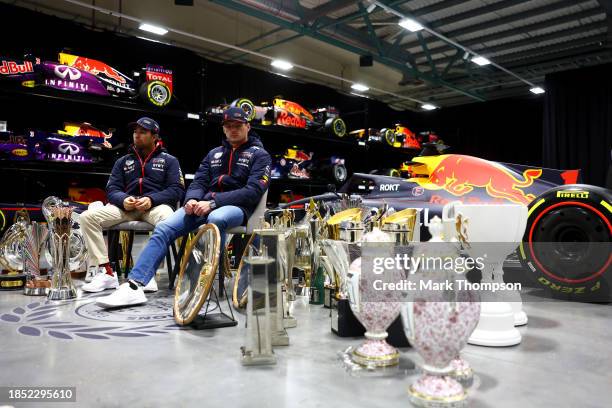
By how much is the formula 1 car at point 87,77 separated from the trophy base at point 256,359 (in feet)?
13.3

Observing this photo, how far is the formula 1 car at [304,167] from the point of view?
21.6 ft

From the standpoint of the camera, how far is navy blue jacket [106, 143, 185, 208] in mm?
3053

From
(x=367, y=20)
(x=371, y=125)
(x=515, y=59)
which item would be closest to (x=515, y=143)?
(x=515, y=59)

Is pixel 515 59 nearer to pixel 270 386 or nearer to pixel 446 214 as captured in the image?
pixel 446 214

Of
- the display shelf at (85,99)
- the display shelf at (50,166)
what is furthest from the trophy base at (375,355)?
the display shelf at (85,99)

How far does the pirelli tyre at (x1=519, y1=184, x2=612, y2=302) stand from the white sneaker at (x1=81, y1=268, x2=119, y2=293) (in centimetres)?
257

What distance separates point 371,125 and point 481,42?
317cm

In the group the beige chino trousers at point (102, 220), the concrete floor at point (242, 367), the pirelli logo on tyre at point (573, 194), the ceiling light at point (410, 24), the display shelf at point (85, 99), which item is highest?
the ceiling light at point (410, 24)

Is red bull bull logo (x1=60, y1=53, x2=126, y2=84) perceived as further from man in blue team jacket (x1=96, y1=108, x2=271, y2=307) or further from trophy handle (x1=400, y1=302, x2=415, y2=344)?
trophy handle (x1=400, y1=302, x2=415, y2=344)

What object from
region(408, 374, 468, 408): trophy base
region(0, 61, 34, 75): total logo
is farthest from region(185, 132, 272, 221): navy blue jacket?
region(0, 61, 34, 75): total logo

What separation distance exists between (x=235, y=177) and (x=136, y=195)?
2.58ft

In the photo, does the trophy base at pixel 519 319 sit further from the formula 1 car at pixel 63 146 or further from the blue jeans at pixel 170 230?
the formula 1 car at pixel 63 146

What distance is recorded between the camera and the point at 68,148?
4.51m

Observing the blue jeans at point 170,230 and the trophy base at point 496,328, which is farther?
the blue jeans at point 170,230
